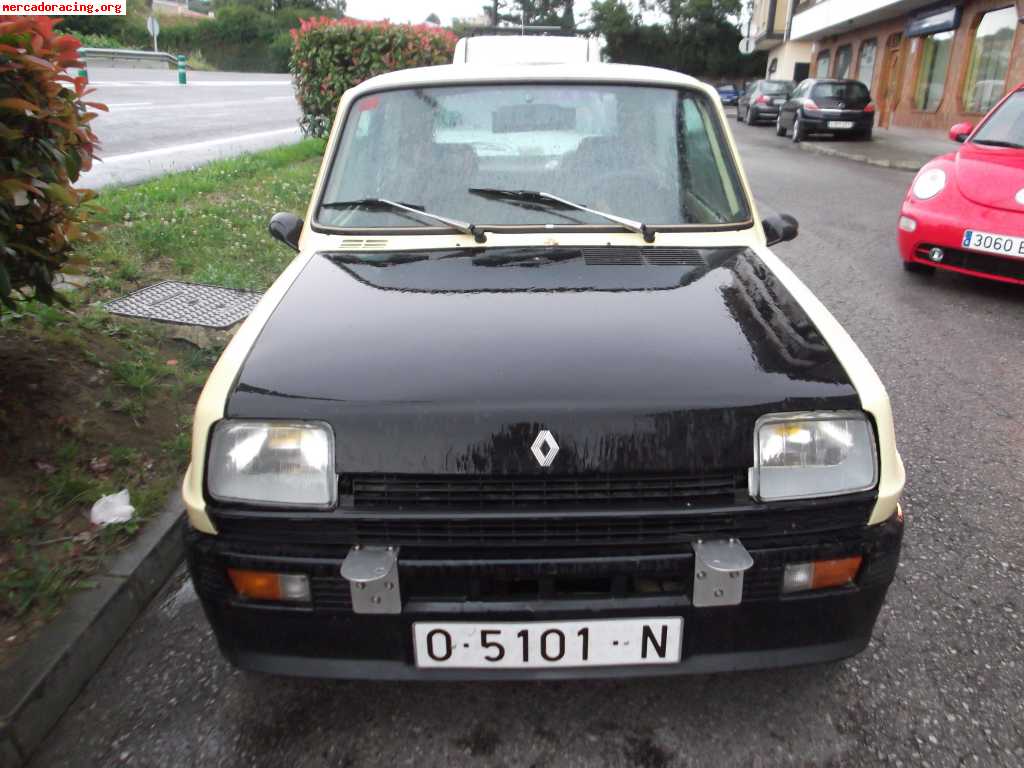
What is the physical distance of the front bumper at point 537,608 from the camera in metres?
1.71

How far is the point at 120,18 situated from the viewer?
52.6 meters

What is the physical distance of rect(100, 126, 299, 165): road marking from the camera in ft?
32.1

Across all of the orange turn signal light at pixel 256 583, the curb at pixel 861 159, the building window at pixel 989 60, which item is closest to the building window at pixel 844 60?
the building window at pixel 989 60

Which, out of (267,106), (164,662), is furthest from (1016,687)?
(267,106)

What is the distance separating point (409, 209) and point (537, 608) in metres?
1.47

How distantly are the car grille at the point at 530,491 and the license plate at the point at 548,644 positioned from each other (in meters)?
0.26

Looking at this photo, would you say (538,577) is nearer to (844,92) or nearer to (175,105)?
(175,105)

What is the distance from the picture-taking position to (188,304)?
459 cm

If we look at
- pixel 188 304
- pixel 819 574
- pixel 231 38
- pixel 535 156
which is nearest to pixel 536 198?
pixel 535 156

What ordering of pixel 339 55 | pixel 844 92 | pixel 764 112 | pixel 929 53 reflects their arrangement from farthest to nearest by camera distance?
pixel 764 112, pixel 929 53, pixel 844 92, pixel 339 55

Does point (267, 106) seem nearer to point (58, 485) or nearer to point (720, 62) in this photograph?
point (58, 485)

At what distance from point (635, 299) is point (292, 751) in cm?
143

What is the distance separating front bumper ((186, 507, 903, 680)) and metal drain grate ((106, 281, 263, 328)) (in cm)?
273

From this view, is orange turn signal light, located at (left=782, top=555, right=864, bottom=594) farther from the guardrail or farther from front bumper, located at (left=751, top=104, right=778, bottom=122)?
the guardrail
